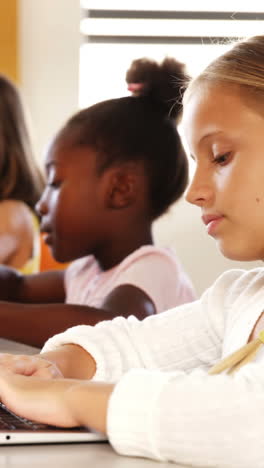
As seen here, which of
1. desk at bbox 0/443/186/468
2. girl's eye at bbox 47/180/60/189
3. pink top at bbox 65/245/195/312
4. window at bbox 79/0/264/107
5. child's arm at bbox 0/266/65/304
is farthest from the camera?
window at bbox 79/0/264/107

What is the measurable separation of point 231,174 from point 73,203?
0.74 meters

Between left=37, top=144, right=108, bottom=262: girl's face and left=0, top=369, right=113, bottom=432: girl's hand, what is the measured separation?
86cm

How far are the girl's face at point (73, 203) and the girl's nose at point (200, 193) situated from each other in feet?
→ 2.29

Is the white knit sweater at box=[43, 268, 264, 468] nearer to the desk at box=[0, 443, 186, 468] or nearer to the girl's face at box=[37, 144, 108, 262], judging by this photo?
the desk at box=[0, 443, 186, 468]

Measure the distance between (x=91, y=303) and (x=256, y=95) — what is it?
0.80m

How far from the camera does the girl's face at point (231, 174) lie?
850 millimetres

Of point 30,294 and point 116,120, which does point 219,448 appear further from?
point 30,294

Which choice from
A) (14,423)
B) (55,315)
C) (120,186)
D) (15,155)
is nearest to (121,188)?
(120,186)

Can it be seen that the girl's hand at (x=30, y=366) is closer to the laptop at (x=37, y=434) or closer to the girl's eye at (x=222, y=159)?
the laptop at (x=37, y=434)

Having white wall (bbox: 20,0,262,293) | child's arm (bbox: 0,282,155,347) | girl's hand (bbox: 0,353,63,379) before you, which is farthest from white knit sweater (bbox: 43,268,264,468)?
white wall (bbox: 20,0,262,293)

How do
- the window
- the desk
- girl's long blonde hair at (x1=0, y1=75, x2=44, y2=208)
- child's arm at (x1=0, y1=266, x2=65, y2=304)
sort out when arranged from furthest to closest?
the window, girl's long blonde hair at (x1=0, y1=75, x2=44, y2=208), child's arm at (x1=0, y1=266, x2=65, y2=304), the desk

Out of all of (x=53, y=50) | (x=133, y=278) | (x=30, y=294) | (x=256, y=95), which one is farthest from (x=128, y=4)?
(x=256, y=95)

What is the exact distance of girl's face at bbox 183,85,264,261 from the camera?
85cm

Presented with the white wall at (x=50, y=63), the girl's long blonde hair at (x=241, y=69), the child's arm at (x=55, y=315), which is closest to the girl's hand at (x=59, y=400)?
the girl's long blonde hair at (x=241, y=69)
